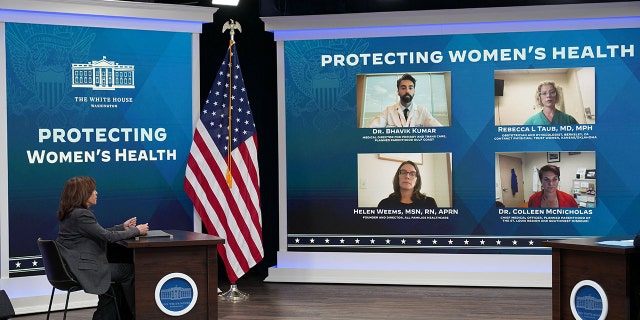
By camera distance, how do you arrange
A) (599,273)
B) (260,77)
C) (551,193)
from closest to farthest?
(599,273) → (551,193) → (260,77)

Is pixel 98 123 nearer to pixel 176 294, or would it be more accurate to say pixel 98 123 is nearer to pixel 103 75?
pixel 103 75

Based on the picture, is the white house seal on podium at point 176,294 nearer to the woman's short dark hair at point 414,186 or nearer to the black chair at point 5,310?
the black chair at point 5,310

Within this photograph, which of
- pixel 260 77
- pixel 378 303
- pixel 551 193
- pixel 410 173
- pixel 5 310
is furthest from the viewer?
pixel 260 77

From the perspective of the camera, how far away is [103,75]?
793cm

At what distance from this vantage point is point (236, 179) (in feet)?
26.6

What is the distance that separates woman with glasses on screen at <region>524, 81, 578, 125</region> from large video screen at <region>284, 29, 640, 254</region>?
0.4 inches

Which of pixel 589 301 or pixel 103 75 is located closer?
pixel 589 301

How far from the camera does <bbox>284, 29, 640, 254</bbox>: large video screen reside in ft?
27.3

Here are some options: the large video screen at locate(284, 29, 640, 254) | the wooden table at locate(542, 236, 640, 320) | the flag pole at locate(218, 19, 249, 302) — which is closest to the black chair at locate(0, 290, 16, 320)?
→ the flag pole at locate(218, 19, 249, 302)

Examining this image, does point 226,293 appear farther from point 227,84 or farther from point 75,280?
point 75,280

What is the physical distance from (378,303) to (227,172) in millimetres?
1958

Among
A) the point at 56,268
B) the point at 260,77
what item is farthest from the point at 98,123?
the point at 56,268

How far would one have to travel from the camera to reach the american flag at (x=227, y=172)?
806cm

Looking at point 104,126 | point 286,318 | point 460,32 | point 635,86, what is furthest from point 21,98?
point 635,86
